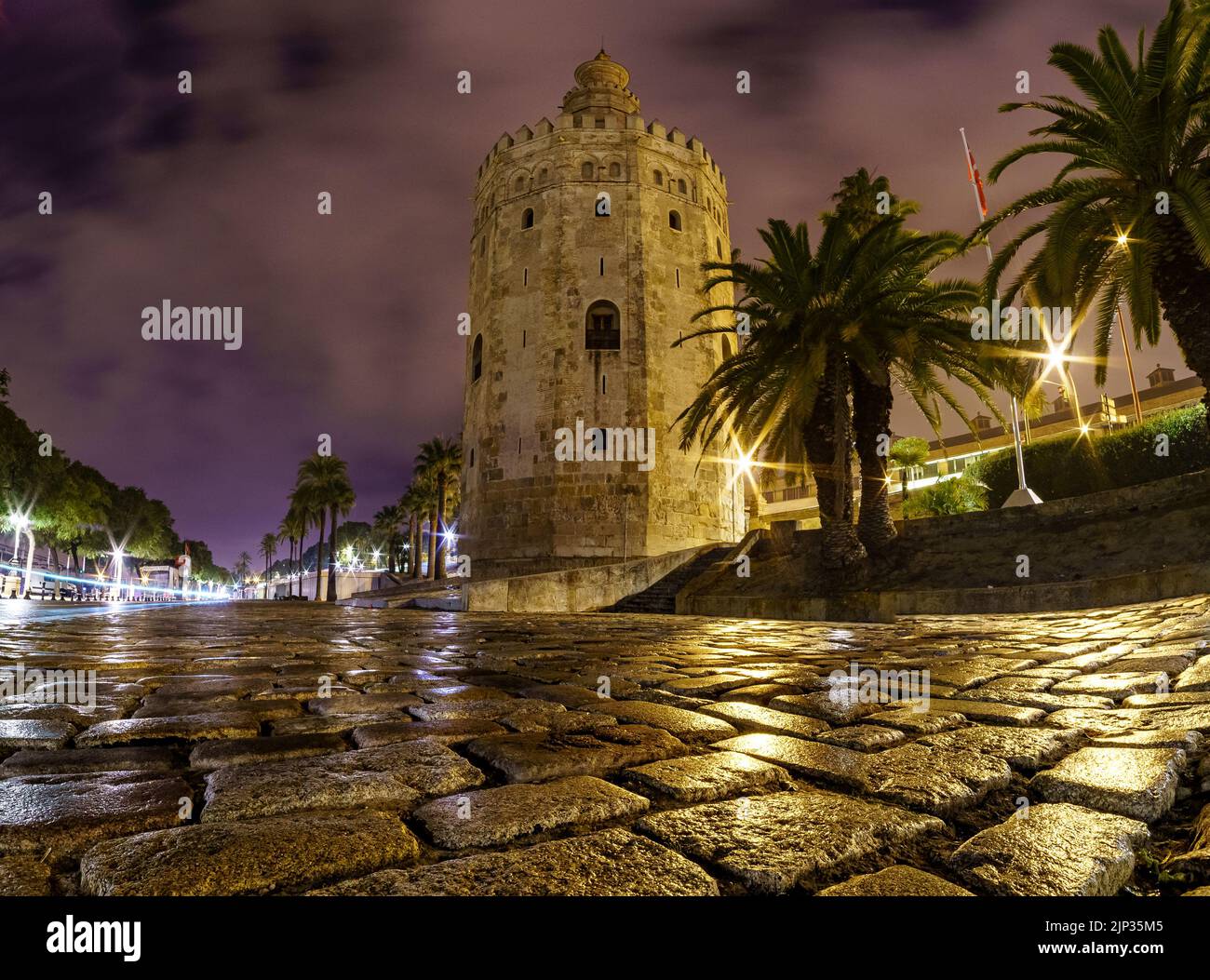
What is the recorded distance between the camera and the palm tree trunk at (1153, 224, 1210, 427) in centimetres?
1059

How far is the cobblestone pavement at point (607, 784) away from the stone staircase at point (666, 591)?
13.9m

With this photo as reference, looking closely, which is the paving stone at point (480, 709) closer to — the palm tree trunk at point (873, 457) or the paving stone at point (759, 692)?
the paving stone at point (759, 692)

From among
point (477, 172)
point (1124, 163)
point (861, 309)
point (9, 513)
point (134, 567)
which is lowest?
point (134, 567)

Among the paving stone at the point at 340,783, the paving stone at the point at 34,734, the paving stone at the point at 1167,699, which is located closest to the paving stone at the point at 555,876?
the paving stone at the point at 340,783

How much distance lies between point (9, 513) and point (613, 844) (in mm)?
42667

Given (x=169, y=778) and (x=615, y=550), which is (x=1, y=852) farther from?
(x=615, y=550)

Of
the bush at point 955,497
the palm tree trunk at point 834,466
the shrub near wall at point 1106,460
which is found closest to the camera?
the palm tree trunk at point 834,466

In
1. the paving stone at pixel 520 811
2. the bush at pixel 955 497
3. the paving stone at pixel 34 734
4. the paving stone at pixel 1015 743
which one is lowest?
the paving stone at pixel 1015 743

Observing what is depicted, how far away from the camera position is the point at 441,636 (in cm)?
727

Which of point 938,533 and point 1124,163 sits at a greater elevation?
point 1124,163

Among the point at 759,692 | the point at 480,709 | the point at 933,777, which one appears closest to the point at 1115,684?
the point at 759,692

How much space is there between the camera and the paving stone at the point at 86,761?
188cm

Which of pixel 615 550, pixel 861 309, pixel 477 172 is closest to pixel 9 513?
pixel 477 172
